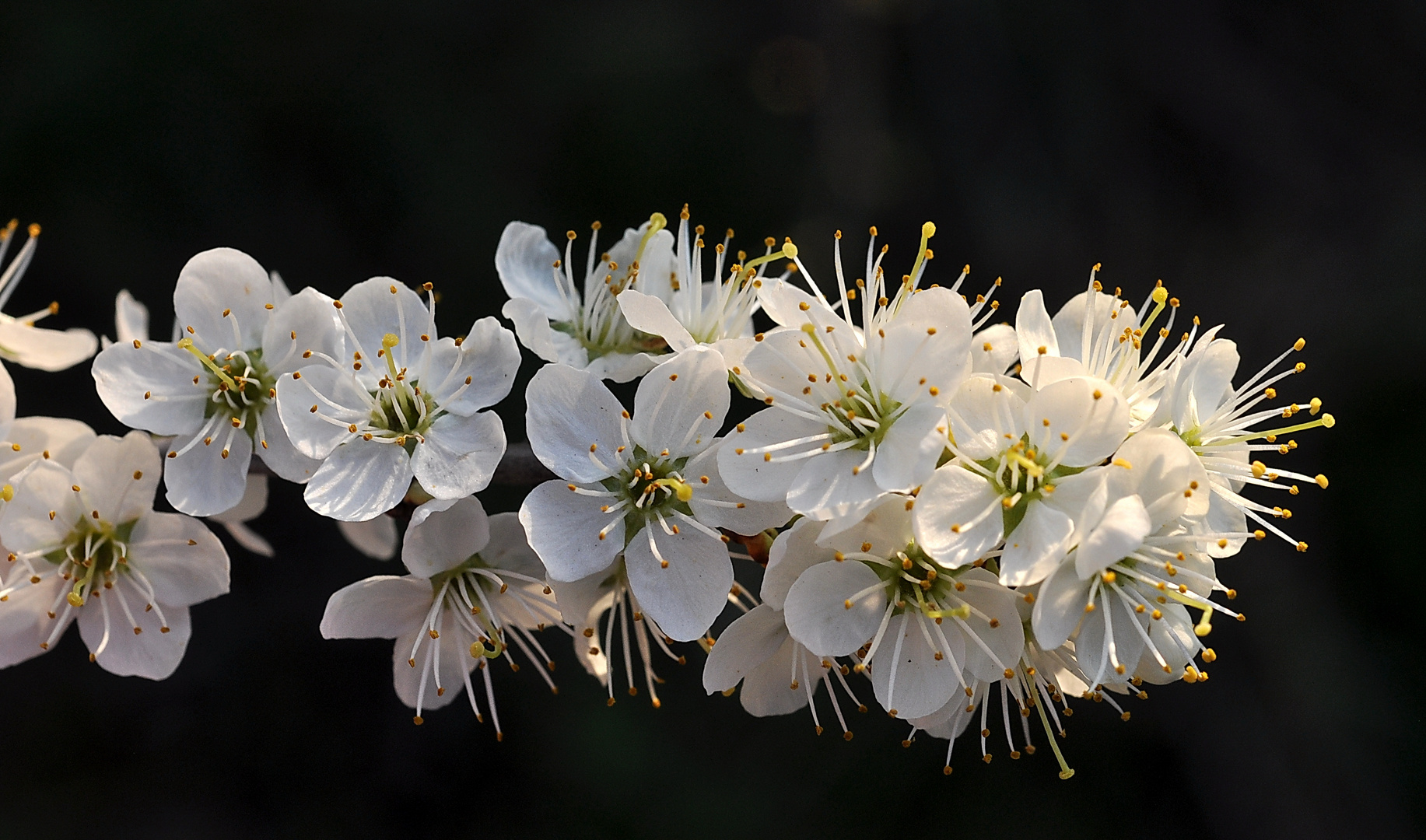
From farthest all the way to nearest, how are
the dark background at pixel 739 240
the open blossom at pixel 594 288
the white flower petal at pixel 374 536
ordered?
the dark background at pixel 739 240 < the white flower petal at pixel 374 536 < the open blossom at pixel 594 288

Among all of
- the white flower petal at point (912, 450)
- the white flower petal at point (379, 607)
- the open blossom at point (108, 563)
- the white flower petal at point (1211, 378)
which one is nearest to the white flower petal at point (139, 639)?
the open blossom at point (108, 563)

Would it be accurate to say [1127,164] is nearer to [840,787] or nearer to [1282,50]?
[1282,50]

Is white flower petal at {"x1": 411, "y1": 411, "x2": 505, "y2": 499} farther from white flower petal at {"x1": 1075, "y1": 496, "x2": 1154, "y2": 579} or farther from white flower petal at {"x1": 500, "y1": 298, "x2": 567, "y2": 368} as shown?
white flower petal at {"x1": 1075, "y1": 496, "x2": 1154, "y2": 579}

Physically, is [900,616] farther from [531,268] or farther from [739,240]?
[739,240]

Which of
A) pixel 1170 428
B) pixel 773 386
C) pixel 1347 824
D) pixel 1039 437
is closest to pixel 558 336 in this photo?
pixel 773 386

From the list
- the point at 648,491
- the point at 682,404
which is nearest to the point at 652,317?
the point at 682,404

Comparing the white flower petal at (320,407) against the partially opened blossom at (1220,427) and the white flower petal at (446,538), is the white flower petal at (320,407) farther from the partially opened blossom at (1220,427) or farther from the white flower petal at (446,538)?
the partially opened blossom at (1220,427)
